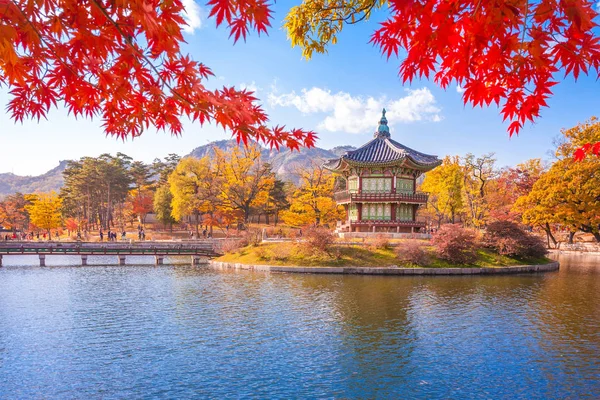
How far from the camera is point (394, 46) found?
4.38 meters

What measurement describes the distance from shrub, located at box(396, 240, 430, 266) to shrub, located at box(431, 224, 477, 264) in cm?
145

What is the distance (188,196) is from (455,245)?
38.3 metres

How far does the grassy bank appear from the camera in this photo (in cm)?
3119

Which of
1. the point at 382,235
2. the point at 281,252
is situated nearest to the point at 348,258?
the point at 281,252

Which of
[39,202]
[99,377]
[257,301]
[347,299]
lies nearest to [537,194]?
[347,299]

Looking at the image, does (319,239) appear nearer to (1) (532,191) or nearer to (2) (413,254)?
(2) (413,254)

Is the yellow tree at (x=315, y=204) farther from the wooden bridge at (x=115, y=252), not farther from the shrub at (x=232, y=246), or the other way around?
the shrub at (x=232, y=246)

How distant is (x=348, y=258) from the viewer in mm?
31797

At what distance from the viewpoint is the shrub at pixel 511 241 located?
3300 cm

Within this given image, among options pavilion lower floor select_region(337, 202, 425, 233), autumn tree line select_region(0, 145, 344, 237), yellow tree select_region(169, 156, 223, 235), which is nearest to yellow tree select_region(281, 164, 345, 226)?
autumn tree line select_region(0, 145, 344, 237)

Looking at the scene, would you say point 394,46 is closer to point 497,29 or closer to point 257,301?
point 497,29

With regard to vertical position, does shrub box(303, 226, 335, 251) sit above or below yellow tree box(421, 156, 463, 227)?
below

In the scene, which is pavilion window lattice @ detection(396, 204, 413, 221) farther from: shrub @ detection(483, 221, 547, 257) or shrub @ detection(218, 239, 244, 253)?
shrub @ detection(218, 239, 244, 253)

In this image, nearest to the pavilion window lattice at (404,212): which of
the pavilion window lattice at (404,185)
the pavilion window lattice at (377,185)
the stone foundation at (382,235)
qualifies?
the pavilion window lattice at (404,185)
